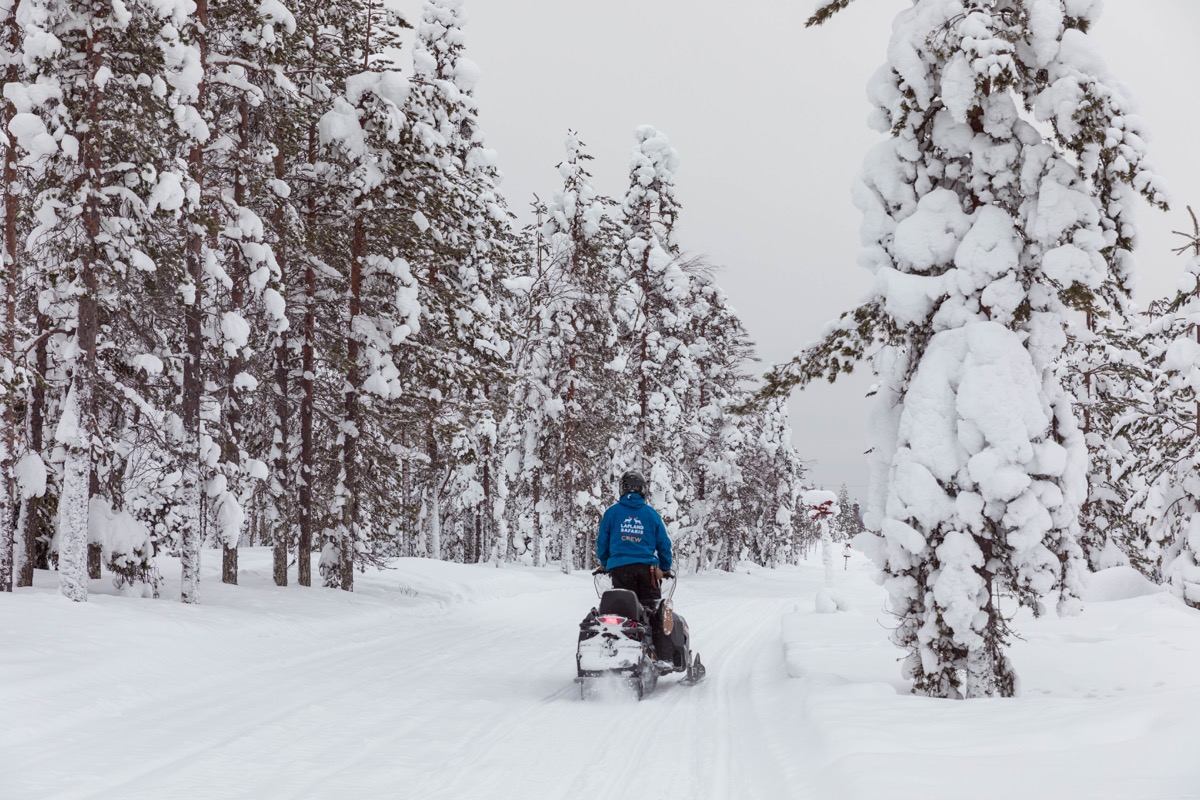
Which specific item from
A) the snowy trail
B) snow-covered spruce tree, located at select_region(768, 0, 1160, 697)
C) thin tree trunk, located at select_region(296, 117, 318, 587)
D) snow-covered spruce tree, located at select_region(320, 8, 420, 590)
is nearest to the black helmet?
the snowy trail

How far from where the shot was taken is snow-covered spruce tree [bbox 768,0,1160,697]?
8.65m

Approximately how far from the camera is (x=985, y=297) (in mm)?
9055

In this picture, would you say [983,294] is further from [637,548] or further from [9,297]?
[9,297]

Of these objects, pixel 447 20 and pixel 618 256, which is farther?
pixel 618 256

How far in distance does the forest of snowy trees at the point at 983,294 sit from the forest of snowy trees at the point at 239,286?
234 centimetres

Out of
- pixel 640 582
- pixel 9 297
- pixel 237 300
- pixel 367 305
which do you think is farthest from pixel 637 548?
pixel 367 305

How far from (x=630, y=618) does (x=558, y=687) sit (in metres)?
1.20

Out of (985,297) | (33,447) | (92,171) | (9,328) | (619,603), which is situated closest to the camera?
(985,297)

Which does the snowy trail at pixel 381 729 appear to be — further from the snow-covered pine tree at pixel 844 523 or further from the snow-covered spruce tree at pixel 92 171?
the snow-covered pine tree at pixel 844 523

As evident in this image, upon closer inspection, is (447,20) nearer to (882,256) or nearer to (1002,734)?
(882,256)

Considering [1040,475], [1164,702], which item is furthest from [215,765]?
[1040,475]

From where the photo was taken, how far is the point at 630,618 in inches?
383

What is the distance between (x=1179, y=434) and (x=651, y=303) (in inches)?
774

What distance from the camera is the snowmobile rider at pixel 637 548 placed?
10.3 m
